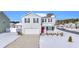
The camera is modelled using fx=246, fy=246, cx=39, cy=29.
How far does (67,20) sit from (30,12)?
745 millimetres

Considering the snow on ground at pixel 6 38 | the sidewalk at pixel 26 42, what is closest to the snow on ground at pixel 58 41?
the sidewalk at pixel 26 42

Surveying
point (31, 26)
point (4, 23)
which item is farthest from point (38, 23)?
point (4, 23)

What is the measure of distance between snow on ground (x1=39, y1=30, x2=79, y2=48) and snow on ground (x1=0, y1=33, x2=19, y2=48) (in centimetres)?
53

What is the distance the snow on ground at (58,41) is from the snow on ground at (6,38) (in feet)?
1.75

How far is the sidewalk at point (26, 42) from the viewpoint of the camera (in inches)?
188

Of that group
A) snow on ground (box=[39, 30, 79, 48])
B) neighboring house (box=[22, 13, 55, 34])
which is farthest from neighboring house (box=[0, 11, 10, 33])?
snow on ground (box=[39, 30, 79, 48])

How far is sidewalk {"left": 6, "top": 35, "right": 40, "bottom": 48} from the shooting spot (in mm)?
4770

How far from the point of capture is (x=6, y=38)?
15.8 ft

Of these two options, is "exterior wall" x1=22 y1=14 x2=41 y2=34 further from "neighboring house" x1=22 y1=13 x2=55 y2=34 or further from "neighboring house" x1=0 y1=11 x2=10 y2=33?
"neighboring house" x1=0 y1=11 x2=10 y2=33

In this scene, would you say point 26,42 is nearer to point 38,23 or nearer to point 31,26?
point 31,26

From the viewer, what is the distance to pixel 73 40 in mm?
4754

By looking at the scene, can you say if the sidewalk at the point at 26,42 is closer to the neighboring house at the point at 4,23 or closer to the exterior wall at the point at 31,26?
the exterior wall at the point at 31,26
